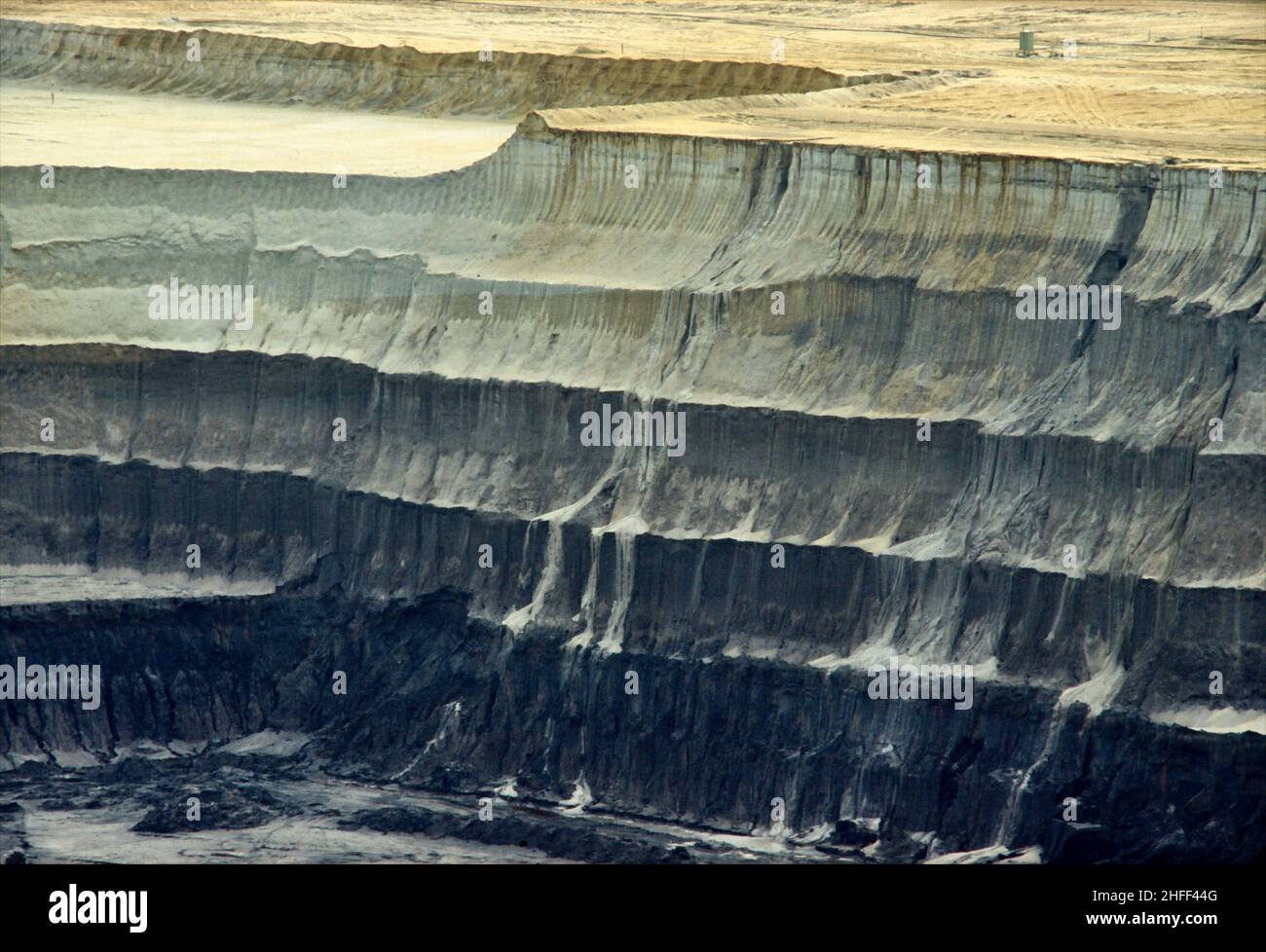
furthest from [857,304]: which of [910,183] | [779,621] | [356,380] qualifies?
[356,380]

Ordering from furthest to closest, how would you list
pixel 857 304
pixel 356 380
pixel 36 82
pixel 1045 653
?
pixel 36 82
pixel 356 380
pixel 857 304
pixel 1045 653

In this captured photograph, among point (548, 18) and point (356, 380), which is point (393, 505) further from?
point (548, 18)

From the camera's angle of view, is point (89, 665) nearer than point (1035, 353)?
No

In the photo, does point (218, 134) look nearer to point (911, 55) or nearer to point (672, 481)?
point (911, 55)

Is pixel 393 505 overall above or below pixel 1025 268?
below

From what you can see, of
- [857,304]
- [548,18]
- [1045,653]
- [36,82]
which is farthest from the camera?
[548,18]

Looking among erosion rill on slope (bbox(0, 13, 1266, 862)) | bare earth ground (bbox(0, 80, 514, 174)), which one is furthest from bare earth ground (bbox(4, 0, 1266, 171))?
erosion rill on slope (bbox(0, 13, 1266, 862))

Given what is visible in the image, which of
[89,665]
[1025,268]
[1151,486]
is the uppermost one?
[1025,268]
